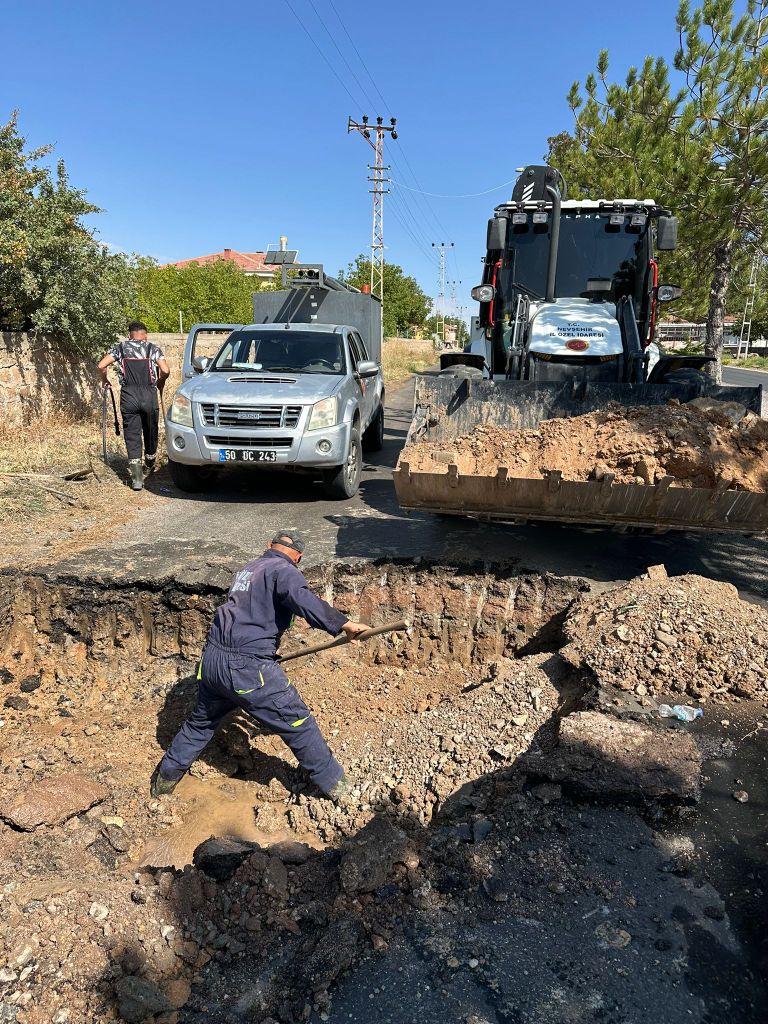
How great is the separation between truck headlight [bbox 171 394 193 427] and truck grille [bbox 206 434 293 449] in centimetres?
35

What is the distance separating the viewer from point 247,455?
7203mm

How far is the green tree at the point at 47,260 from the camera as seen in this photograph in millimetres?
9578

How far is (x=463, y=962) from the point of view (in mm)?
2287

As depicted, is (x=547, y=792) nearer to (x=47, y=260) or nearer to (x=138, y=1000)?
(x=138, y=1000)

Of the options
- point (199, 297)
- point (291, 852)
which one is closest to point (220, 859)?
point (291, 852)

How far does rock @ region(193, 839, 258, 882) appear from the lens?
294 centimetres

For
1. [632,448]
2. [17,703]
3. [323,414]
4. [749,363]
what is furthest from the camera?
[749,363]

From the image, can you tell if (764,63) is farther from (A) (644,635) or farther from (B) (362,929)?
(B) (362,929)

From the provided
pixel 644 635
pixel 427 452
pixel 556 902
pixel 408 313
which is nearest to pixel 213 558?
pixel 427 452

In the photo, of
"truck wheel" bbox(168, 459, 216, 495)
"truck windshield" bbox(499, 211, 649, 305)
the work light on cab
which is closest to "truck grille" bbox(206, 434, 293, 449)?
"truck wheel" bbox(168, 459, 216, 495)

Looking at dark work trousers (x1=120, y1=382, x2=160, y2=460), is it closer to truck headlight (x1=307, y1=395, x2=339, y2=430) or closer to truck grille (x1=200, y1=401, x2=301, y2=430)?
truck grille (x1=200, y1=401, x2=301, y2=430)

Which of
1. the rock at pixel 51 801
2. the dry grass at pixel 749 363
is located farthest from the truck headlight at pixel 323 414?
the dry grass at pixel 749 363

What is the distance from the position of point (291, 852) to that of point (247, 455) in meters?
4.84

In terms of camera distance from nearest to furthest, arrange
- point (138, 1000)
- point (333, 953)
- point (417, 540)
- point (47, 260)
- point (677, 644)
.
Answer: point (138, 1000), point (333, 953), point (677, 644), point (417, 540), point (47, 260)
